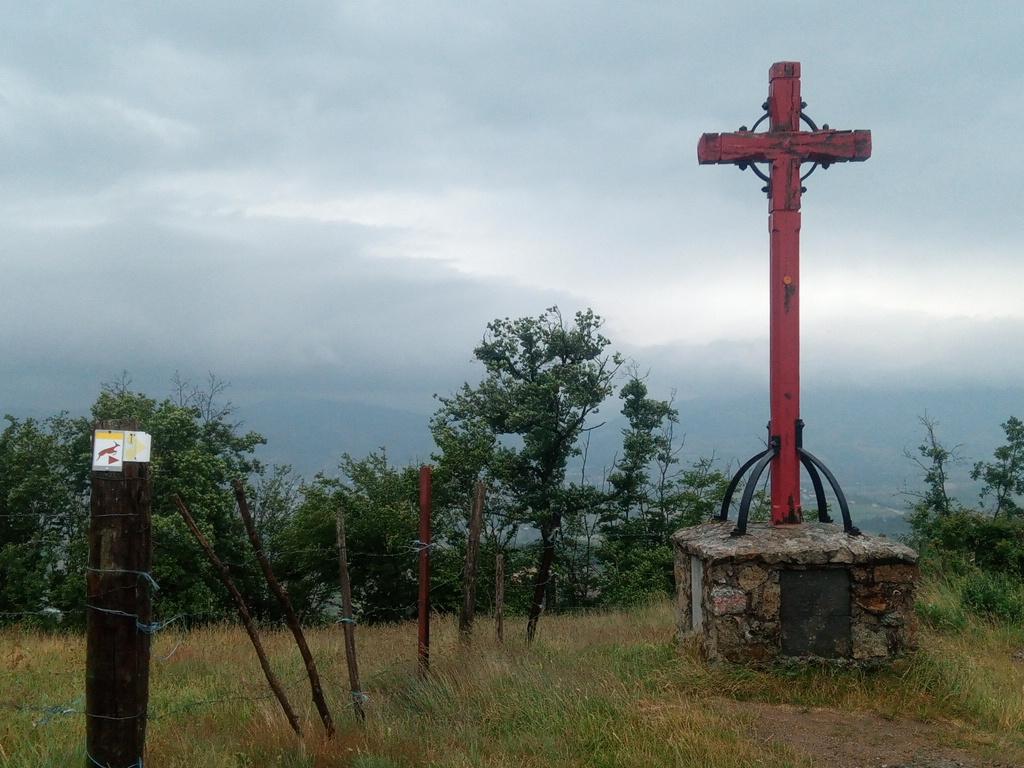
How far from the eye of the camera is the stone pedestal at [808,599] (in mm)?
7168

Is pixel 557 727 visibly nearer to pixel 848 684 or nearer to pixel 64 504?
pixel 848 684

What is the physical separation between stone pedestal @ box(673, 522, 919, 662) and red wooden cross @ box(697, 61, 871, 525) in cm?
85

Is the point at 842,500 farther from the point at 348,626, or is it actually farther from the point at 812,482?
the point at 348,626

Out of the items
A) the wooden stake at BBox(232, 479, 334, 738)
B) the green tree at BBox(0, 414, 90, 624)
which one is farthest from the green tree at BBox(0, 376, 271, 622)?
the wooden stake at BBox(232, 479, 334, 738)

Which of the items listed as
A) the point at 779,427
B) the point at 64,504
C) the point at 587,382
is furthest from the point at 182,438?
the point at 779,427

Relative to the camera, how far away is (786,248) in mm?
8055

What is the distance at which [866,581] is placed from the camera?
7262 millimetres

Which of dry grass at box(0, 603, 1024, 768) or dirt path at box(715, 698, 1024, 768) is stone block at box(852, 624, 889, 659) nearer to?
dry grass at box(0, 603, 1024, 768)

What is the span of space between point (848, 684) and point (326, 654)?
6025 mm

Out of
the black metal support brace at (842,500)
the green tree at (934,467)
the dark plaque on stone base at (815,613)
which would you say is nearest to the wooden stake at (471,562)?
the dark plaque on stone base at (815,613)

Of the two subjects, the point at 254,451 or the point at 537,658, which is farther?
the point at 254,451

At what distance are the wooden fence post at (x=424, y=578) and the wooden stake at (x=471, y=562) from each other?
444 millimetres

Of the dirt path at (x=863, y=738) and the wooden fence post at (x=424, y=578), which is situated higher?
the wooden fence post at (x=424, y=578)

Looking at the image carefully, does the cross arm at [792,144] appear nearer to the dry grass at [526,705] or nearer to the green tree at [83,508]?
the dry grass at [526,705]
